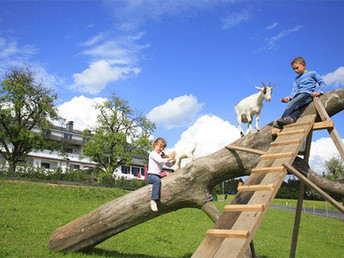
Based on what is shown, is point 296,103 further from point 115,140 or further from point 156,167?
point 115,140

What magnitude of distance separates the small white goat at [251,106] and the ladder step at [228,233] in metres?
4.37

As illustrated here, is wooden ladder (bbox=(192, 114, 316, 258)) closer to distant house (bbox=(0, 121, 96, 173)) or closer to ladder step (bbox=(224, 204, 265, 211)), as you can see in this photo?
ladder step (bbox=(224, 204, 265, 211))

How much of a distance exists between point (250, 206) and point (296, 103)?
3.70 m

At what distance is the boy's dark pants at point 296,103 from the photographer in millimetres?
7020

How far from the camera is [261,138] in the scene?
7.66 meters

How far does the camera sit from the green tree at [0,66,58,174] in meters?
40.2

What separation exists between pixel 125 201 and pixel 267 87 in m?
4.70

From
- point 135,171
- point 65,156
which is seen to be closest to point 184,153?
point 65,156

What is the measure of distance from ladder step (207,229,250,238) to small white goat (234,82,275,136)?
4.37m

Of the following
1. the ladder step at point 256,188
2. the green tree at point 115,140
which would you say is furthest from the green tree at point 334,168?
the ladder step at point 256,188

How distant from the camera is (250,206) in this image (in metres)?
4.25

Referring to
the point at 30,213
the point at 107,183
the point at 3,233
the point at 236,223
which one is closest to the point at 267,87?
the point at 236,223

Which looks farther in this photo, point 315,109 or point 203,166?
point 203,166

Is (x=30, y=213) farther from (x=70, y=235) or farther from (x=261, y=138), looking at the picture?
(x=261, y=138)
